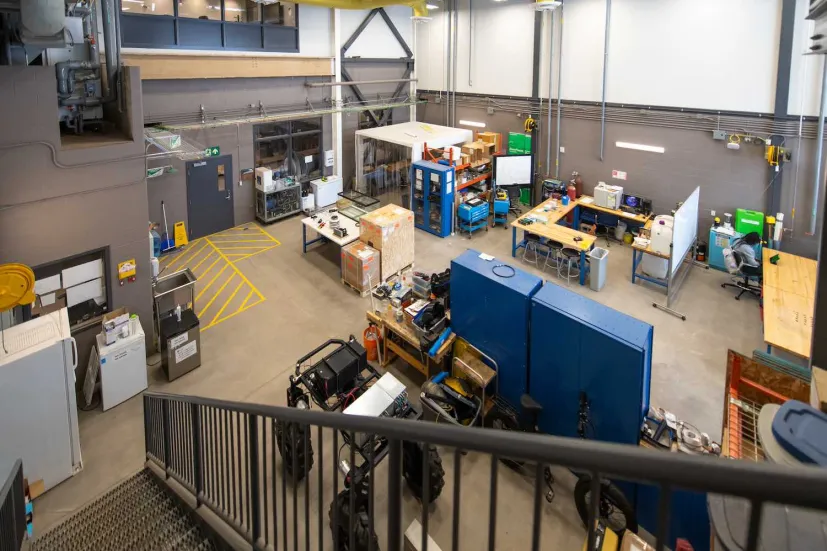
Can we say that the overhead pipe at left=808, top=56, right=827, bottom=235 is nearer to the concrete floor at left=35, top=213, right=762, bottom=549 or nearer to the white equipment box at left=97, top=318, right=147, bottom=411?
the concrete floor at left=35, top=213, right=762, bottom=549

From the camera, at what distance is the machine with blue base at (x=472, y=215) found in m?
11.6

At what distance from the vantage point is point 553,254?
1034cm

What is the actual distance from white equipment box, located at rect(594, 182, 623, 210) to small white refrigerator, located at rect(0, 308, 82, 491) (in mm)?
10195

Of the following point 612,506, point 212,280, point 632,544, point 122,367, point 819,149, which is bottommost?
point 612,506

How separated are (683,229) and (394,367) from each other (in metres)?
5.44

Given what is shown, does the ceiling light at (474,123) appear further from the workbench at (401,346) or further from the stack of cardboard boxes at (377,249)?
the workbench at (401,346)

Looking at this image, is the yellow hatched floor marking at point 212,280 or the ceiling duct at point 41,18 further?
the yellow hatched floor marking at point 212,280

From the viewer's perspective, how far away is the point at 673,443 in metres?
4.45

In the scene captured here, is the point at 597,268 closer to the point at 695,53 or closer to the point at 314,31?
the point at 695,53

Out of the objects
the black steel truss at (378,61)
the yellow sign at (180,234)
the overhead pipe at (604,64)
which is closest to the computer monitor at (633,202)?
the overhead pipe at (604,64)

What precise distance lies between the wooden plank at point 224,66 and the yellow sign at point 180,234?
3.14 m

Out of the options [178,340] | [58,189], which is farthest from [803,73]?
[58,189]

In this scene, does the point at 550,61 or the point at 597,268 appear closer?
the point at 597,268

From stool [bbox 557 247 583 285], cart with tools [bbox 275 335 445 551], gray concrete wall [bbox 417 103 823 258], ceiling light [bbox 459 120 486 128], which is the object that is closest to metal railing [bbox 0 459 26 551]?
cart with tools [bbox 275 335 445 551]
